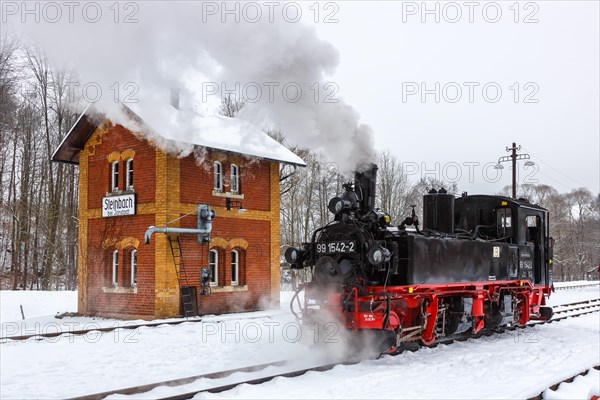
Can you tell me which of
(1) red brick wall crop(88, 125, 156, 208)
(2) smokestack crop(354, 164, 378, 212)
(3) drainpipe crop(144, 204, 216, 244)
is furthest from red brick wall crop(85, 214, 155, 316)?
(2) smokestack crop(354, 164, 378, 212)

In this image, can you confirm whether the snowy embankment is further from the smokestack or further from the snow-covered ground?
the smokestack

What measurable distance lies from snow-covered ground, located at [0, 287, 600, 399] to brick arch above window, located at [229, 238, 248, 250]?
169 inches

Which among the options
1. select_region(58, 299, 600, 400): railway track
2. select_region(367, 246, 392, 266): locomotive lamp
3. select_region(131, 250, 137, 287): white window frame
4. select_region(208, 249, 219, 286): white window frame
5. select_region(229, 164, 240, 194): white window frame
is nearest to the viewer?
select_region(58, 299, 600, 400): railway track

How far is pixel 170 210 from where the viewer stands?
15.1m

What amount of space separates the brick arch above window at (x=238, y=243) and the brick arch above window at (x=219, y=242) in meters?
0.19

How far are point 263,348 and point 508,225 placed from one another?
5703mm

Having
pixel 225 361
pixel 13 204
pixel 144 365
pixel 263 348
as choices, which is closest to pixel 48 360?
pixel 144 365

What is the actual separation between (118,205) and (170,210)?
7.10 ft

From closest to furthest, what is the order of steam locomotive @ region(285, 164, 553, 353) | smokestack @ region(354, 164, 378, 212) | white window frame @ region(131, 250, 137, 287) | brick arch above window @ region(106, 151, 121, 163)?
steam locomotive @ region(285, 164, 553, 353) < smokestack @ region(354, 164, 378, 212) < white window frame @ region(131, 250, 137, 287) < brick arch above window @ region(106, 151, 121, 163)

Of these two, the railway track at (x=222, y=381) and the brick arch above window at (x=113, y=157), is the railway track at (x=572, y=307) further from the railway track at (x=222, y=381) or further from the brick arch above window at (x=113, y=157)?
the brick arch above window at (x=113, y=157)

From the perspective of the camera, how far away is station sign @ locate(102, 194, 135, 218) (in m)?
16.0

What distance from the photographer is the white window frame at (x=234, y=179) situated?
55.7 feet

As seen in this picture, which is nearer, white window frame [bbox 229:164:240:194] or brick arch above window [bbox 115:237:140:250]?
brick arch above window [bbox 115:237:140:250]

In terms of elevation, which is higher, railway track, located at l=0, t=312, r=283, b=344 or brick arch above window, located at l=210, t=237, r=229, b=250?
brick arch above window, located at l=210, t=237, r=229, b=250
